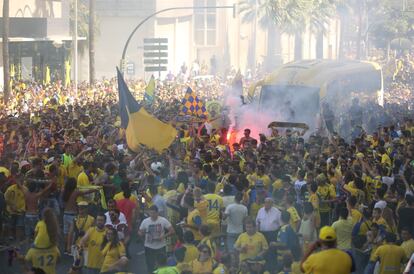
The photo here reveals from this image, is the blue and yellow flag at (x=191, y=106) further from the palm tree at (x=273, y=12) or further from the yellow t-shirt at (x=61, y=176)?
the palm tree at (x=273, y=12)

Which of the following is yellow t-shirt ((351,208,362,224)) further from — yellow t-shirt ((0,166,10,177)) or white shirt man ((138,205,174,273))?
yellow t-shirt ((0,166,10,177))

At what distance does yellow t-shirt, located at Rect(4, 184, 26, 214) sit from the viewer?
44.9 feet

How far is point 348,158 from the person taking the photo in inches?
640

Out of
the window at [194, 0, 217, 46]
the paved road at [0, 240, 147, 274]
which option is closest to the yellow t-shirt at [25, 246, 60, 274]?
the paved road at [0, 240, 147, 274]

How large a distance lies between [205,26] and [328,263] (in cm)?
6741

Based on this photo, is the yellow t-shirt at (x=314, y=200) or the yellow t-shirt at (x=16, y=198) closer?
the yellow t-shirt at (x=314, y=200)

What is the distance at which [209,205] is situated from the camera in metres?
12.3

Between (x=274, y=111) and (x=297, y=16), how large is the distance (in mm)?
40813

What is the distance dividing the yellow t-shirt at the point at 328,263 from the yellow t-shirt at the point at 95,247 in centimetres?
315

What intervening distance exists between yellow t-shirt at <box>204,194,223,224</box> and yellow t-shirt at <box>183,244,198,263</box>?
1.87 metres

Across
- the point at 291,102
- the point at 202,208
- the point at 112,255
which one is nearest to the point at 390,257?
the point at 202,208

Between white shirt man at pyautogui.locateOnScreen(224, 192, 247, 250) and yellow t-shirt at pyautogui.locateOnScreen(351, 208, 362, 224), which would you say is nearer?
yellow t-shirt at pyautogui.locateOnScreen(351, 208, 362, 224)

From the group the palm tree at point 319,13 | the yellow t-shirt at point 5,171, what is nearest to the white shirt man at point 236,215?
the yellow t-shirt at point 5,171

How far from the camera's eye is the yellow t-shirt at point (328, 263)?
8.32m
